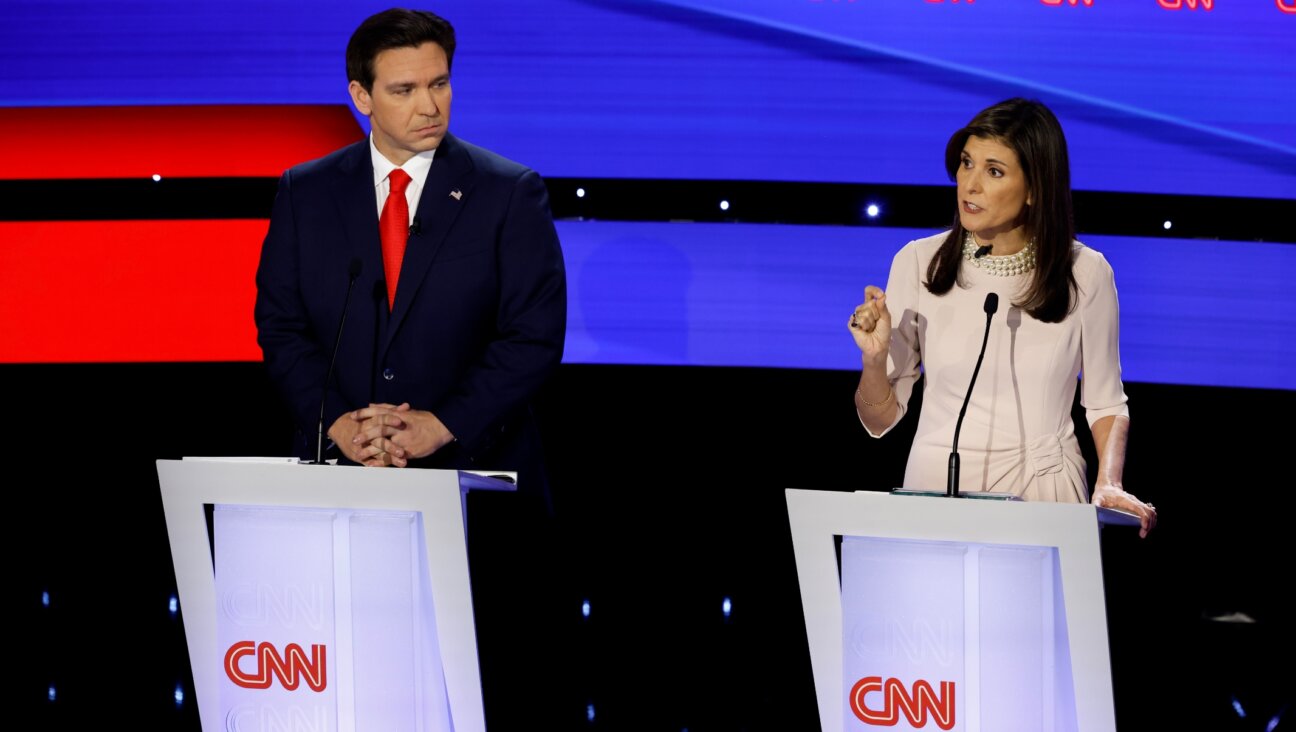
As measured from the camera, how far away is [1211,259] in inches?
144

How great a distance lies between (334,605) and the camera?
7.08ft

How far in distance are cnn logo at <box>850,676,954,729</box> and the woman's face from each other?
0.90 m

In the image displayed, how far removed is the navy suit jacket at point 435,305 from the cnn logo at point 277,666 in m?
0.55

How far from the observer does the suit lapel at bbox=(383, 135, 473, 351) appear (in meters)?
2.71

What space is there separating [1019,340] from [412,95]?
1.26 meters

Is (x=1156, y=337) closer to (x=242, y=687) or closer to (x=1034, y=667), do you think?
(x=1034, y=667)

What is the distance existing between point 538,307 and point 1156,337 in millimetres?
1793

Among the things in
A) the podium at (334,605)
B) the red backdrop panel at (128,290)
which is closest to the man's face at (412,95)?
the podium at (334,605)

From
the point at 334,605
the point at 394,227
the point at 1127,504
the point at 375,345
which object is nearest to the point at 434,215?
the point at 394,227

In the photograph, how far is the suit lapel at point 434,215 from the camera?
8.88 ft

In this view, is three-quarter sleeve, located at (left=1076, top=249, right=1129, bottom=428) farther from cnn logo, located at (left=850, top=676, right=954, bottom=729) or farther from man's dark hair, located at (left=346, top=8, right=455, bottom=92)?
man's dark hair, located at (left=346, top=8, right=455, bottom=92)

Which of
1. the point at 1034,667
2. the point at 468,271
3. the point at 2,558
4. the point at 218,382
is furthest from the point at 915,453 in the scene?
the point at 2,558

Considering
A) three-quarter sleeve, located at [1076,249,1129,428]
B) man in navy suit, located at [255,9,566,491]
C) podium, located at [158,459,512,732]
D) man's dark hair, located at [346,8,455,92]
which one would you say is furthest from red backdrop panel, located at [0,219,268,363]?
three-quarter sleeve, located at [1076,249,1129,428]

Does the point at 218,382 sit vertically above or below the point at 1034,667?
above
